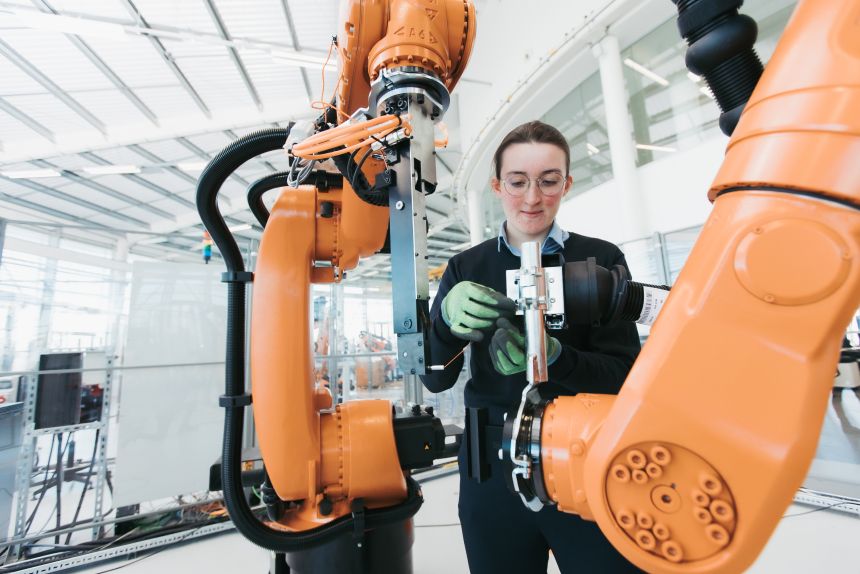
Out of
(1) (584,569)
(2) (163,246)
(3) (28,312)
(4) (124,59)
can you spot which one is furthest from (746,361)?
(2) (163,246)

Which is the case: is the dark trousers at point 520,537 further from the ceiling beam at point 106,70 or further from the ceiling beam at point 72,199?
the ceiling beam at point 72,199

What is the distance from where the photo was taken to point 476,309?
847 millimetres

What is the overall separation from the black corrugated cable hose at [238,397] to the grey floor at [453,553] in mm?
1244

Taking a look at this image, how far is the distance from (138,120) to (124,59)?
147 cm

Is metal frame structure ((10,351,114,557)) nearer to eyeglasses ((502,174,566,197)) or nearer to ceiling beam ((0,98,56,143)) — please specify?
eyeglasses ((502,174,566,197))

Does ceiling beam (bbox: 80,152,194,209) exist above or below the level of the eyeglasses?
above

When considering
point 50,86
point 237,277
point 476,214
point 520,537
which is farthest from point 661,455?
point 50,86

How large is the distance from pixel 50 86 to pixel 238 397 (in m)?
6.85

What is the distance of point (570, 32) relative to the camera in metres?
3.92

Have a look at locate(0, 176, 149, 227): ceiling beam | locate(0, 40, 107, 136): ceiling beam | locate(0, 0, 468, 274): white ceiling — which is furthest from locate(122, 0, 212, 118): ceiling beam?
locate(0, 176, 149, 227): ceiling beam

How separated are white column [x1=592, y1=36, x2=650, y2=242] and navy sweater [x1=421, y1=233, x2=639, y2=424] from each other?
254cm

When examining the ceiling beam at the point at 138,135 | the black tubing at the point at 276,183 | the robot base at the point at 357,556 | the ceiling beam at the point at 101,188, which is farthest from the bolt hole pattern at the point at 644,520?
the ceiling beam at the point at 101,188

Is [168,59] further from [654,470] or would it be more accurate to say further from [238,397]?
[654,470]

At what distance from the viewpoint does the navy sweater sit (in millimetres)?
979
